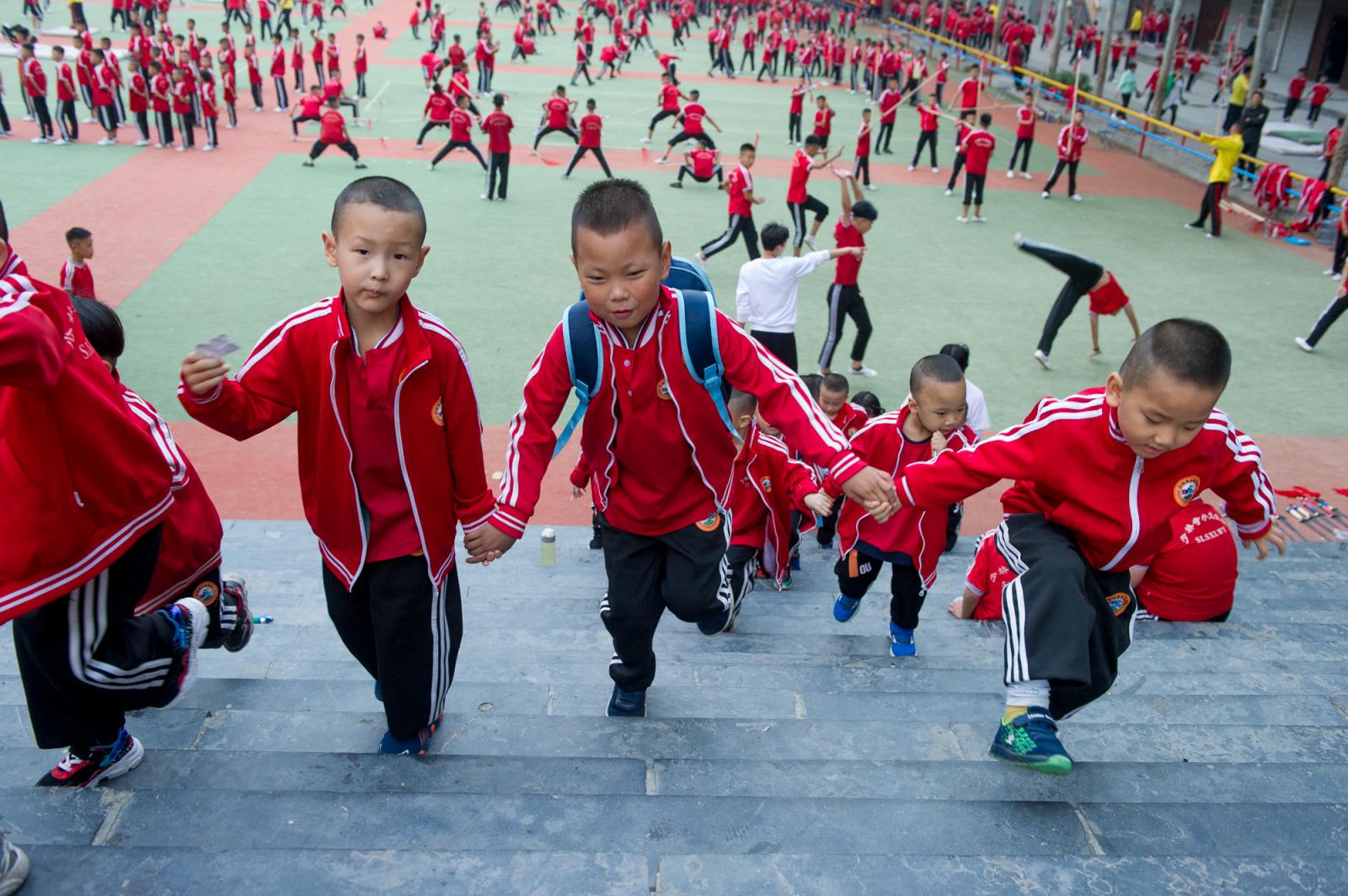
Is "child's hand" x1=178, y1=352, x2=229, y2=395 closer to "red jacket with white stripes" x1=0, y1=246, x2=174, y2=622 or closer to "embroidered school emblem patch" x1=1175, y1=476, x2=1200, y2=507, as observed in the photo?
"red jacket with white stripes" x1=0, y1=246, x2=174, y2=622

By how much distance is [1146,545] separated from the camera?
10.6 feet

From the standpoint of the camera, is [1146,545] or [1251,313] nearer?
[1146,545]

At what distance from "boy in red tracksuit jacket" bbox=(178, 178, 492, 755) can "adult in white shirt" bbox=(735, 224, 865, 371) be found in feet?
17.7

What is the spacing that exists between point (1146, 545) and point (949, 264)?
11.2 meters

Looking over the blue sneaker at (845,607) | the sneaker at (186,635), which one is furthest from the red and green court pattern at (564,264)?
the sneaker at (186,635)

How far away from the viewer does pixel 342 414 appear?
2.93 meters

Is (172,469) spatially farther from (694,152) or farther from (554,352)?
(694,152)

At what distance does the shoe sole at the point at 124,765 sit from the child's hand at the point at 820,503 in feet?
7.76

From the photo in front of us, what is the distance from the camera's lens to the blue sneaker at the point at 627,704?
3.79m

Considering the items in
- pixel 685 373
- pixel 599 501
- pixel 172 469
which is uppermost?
pixel 685 373

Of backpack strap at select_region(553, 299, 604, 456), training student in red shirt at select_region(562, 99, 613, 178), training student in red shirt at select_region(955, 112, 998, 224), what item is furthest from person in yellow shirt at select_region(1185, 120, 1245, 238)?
backpack strap at select_region(553, 299, 604, 456)

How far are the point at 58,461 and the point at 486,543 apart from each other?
1.21 meters

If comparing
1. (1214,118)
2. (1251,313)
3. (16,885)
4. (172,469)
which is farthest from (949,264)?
(1214,118)

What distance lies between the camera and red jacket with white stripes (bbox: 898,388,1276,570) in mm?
3146
